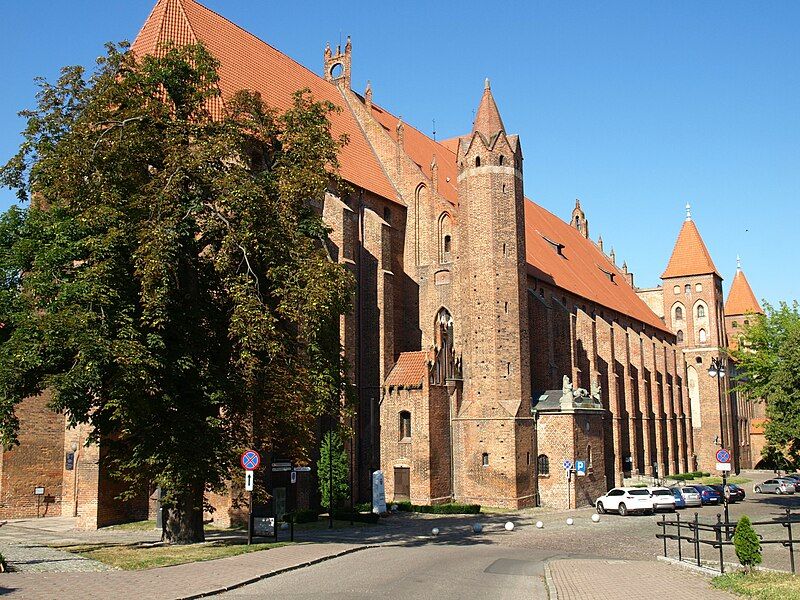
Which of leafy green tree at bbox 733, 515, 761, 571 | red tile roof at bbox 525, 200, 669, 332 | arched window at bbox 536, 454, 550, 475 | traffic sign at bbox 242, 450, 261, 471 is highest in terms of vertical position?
red tile roof at bbox 525, 200, 669, 332

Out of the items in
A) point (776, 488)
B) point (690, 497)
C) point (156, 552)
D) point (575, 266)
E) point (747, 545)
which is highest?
point (575, 266)

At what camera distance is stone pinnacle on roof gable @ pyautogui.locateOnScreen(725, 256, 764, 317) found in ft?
291

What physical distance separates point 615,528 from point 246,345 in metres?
17.1

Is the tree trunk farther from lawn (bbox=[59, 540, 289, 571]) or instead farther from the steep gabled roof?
the steep gabled roof

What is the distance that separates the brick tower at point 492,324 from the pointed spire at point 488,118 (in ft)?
0.16

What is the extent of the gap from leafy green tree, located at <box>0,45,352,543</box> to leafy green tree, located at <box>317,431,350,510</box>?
1057cm

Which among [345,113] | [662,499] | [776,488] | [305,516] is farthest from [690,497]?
[345,113]

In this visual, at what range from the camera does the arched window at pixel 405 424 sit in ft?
119

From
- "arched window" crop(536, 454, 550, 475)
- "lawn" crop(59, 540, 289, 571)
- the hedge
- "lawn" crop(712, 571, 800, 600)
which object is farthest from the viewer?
"arched window" crop(536, 454, 550, 475)

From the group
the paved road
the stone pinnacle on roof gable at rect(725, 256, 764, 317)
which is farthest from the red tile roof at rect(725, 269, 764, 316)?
the paved road

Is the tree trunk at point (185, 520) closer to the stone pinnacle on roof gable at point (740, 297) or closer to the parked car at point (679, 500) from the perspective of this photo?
the parked car at point (679, 500)

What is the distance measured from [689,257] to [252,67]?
5078cm

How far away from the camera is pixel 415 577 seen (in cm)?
1625

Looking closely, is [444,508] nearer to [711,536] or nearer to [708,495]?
[711,536]
